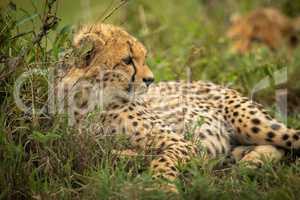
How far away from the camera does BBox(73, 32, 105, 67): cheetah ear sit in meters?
3.91

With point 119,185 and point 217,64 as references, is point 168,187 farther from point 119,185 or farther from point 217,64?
point 217,64

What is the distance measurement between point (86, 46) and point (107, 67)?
19cm

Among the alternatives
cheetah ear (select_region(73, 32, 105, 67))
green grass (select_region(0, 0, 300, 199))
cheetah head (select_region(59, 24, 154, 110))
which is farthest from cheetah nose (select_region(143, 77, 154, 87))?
green grass (select_region(0, 0, 300, 199))

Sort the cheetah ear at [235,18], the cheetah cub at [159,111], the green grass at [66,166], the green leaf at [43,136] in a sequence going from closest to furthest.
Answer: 1. the green grass at [66,166]
2. the green leaf at [43,136]
3. the cheetah cub at [159,111]
4. the cheetah ear at [235,18]

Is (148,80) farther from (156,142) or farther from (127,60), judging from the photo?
(156,142)

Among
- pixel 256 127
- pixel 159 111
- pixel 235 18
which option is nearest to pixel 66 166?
pixel 159 111

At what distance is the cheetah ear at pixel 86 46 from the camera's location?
12.8 feet

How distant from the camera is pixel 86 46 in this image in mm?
3932

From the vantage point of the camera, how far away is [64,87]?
12.9 feet

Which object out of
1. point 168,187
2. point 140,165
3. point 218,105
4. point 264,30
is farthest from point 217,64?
point 168,187

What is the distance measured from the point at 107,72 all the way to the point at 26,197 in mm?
986

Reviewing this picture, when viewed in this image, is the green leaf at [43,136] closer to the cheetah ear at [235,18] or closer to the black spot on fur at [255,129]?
the black spot on fur at [255,129]

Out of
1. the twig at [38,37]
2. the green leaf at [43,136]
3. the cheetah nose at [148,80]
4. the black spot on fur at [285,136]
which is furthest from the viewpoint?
the black spot on fur at [285,136]

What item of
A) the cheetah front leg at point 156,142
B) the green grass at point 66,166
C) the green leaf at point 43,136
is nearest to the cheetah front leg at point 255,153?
the green grass at point 66,166
